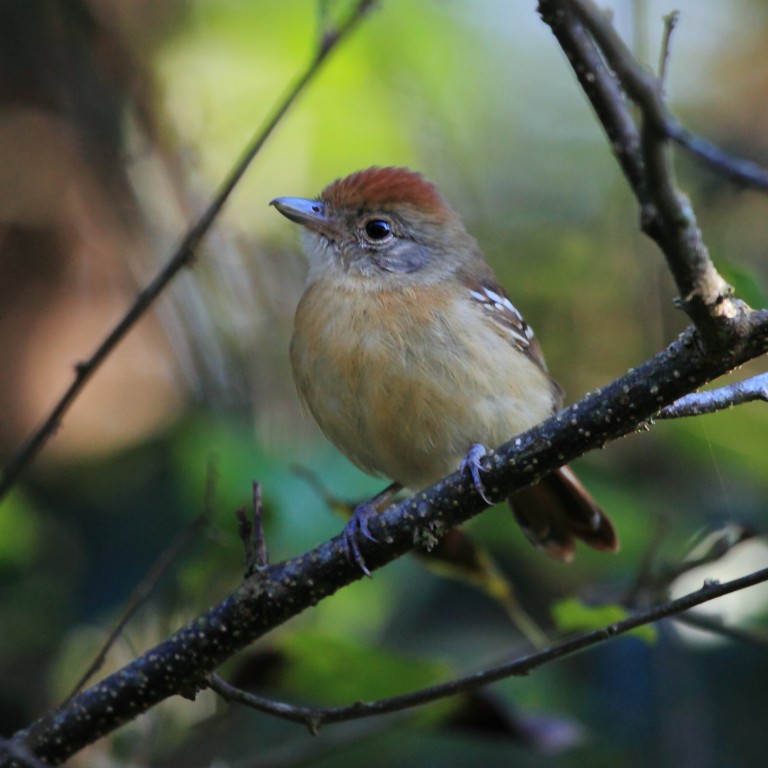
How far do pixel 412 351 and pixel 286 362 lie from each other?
78.5 inches

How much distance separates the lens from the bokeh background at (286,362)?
3980mm

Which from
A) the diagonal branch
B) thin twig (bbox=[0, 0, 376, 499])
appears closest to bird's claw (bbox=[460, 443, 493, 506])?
the diagonal branch

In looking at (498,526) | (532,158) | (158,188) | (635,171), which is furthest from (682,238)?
(532,158)

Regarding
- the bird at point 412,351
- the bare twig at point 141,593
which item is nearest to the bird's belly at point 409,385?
the bird at point 412,351

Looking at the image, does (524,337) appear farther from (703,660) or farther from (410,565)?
(703,660)

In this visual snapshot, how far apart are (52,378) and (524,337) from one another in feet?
8.35

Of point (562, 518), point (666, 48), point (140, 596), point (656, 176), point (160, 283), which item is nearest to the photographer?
point (656, 176)

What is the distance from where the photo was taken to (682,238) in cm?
174

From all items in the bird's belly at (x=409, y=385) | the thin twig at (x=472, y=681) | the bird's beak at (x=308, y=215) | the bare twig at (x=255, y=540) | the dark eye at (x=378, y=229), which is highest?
the bird's beak at (x=308, y=215)

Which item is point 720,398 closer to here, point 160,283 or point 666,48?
point 666,48

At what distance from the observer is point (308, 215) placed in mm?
4188

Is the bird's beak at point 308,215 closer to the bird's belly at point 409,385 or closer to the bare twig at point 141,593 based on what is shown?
the bird's belly at point 409,385

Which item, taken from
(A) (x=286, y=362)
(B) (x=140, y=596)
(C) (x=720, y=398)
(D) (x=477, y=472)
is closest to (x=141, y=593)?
(B) (x=140, y=596)

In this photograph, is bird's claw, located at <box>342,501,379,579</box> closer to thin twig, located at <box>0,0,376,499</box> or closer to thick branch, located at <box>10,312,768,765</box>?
thick branch, located at <box>10,312,768,765</box>
